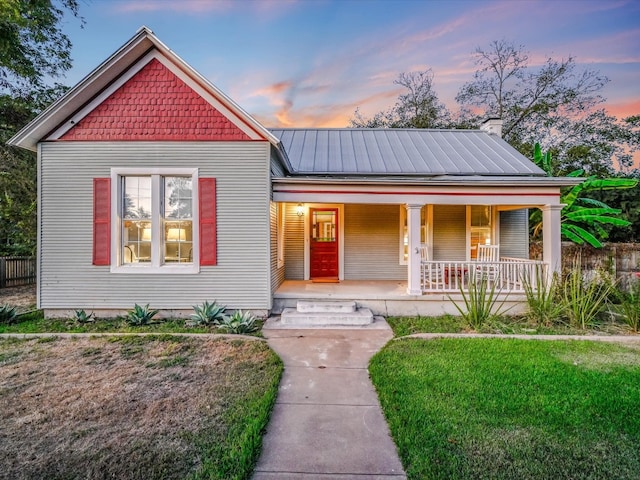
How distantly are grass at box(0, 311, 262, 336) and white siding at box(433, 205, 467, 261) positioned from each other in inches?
239

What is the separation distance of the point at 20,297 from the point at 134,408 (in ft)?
29.2

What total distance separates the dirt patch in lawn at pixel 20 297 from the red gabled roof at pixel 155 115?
4.44m

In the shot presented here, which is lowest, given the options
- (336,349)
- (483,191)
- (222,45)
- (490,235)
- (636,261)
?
(336,349)

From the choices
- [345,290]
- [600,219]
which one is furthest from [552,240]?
[345,290]

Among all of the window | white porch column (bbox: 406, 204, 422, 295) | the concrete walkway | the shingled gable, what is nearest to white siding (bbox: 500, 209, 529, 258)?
the window

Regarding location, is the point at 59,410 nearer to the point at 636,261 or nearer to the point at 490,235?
the point at 490,235

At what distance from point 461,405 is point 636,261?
34.8ft

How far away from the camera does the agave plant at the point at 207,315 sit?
6.39 m

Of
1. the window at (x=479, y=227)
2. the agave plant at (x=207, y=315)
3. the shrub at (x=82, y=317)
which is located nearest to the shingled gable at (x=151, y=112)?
the agave plant at (x=207, y=315)

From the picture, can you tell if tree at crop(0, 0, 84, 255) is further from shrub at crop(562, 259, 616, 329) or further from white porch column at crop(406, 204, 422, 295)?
shrub at crop(562, 259, 616, 329)

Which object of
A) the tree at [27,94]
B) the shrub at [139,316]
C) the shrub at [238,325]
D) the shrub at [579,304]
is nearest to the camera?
the shrub at [238,325]

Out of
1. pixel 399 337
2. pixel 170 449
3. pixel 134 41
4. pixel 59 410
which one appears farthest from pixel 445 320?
pixel 134 41

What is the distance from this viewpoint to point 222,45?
12.6 m

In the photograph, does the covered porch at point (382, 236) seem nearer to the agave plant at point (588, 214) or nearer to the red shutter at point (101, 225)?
the agave plant at point (588, 214)
